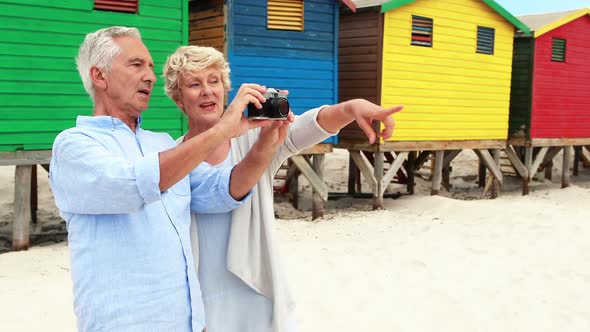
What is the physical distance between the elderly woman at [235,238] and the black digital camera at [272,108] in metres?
0.15

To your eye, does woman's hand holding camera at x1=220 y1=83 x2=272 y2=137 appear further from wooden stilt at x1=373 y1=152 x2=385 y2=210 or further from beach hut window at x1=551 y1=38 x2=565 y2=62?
beach hut window at x1=551 y1=38 x2=565 y2=62

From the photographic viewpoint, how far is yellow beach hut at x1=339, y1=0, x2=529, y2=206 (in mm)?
12125

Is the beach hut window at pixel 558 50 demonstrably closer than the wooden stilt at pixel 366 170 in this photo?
No

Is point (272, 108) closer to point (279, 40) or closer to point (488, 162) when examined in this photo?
point (279, 40)

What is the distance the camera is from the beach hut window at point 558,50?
15586 millimetres

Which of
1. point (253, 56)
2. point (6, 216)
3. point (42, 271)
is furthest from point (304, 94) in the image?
point (6, 216)

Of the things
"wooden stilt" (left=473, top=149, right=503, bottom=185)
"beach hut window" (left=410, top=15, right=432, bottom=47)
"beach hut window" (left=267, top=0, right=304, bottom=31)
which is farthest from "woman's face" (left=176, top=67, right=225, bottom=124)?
"wooden stilt" (left=473, top=149, right=503, bottom=185)

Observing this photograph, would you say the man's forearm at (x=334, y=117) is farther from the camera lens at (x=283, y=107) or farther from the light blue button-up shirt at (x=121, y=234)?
the light blue button-up shirt at (x=121, y=234)

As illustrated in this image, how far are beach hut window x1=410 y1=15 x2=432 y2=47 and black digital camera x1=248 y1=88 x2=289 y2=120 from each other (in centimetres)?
1076

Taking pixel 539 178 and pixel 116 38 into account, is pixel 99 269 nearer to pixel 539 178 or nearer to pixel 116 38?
pixel 116 38

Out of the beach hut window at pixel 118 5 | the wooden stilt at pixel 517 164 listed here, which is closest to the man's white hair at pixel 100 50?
the beach hut window at pixel 118 5

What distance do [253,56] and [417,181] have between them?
9.62 metres

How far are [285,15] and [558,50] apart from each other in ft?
28.0

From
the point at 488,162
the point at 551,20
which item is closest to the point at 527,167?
the point at 488,162
